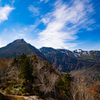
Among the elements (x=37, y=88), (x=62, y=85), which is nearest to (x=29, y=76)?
(x=37, y=88)

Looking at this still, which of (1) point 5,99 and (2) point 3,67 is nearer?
(1) point 5,99

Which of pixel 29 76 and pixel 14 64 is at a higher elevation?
pixel 14 64

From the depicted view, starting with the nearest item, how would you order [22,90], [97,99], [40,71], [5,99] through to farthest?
[5,99] < [22,90] < [97,99] < [40,71]

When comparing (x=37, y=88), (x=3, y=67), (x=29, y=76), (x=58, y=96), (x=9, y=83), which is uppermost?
(x=3, y=67)

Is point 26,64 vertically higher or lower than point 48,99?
higher

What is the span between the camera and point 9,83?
33188 mm

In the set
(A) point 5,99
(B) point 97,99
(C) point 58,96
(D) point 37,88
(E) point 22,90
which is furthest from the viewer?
(C) point 58,96

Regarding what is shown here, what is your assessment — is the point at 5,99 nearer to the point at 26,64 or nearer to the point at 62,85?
the point at 26,64

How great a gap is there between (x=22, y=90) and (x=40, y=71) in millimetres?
13415

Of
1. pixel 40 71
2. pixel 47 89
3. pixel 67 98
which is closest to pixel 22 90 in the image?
pixel 47 89

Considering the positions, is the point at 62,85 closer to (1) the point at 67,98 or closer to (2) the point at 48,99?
(1) the point at 67,98

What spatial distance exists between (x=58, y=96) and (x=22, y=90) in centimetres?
1704

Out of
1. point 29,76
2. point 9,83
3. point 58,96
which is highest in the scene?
point 29,76

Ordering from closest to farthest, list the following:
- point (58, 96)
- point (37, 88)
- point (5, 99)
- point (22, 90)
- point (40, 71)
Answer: point (5, 99)
point (22, 90)
point (37, 88)
point (58, 96)
point (40, 71)
